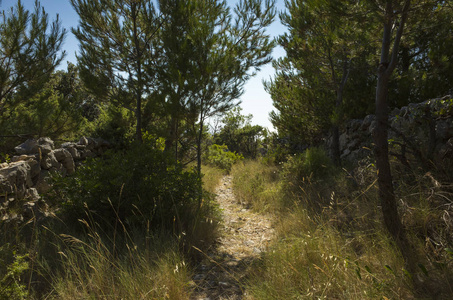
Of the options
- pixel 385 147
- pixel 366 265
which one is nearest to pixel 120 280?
pixel 366 265

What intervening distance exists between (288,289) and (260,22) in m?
7.52

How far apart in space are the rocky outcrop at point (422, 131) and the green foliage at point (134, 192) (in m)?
2.98

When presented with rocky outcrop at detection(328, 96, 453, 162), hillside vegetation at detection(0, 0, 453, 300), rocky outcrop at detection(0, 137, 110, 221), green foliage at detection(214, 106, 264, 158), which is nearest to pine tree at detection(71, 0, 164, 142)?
hillside vegetation at detection(0, 0, 453, 300)

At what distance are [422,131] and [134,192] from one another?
5648mm

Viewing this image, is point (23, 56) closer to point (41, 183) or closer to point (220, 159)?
point (41, 183)

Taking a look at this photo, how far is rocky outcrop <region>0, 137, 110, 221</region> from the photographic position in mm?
3605

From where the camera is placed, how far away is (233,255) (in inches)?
149

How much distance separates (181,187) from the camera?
4234mm

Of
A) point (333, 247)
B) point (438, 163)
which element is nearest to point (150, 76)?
point (333, 247)

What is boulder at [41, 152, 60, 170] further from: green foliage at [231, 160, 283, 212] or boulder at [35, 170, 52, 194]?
green foliage at [231, 160, 283, 212]

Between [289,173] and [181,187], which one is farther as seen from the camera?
[289,173]

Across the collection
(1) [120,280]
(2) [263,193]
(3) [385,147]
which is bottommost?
(1) [120,280]

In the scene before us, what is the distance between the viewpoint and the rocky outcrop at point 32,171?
3605 mm

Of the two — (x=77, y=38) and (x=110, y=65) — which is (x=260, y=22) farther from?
(x=77, y=38)
